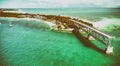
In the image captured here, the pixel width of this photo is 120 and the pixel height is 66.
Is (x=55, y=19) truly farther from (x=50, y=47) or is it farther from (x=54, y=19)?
(x=50, y=47)

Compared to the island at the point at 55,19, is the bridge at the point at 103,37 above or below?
below

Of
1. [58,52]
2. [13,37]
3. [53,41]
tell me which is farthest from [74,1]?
[13,37]

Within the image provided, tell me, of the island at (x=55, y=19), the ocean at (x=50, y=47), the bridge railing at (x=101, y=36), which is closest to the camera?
the ocean at (x=50, y=47)

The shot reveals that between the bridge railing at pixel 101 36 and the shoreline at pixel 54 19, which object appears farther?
the shoreline at pixel 54 19

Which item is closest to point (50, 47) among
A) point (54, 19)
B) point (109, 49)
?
point (109, 49)

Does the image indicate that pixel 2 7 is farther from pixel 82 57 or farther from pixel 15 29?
pixel 82 57

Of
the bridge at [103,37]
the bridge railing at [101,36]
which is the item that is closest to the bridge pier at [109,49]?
the bridge at [103,37]

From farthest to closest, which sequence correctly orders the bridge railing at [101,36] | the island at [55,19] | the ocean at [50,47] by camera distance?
the island at [55,19] < the bridge railing at [101,36] < the ocean at [50,47]

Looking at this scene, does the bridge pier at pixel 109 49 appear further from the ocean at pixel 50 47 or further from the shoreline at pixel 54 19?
the shoreline at pixel 54 19
